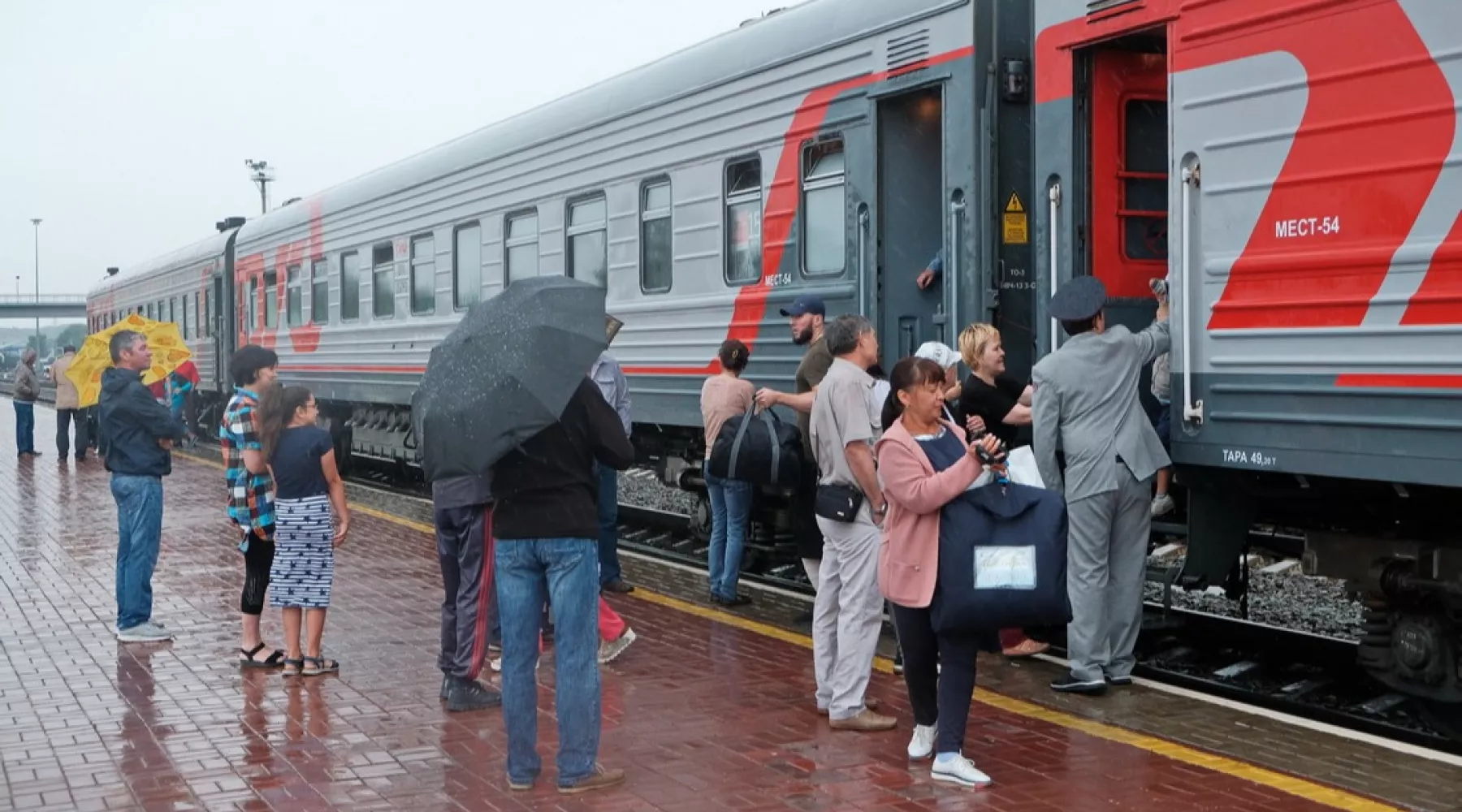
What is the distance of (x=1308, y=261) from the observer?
6809mm

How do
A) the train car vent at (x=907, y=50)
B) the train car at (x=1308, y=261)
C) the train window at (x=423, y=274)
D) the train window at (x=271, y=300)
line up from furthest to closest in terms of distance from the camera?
the train window at (x=271, y=300) → the train window at (x=423, y=274) → the train car vent at (x=907, y=50) → the train car at (x=1308, y=261)

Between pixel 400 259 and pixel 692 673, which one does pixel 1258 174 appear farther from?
pixel 400 259

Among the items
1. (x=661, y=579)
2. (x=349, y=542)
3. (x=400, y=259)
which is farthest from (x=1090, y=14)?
(x=400, y=259)

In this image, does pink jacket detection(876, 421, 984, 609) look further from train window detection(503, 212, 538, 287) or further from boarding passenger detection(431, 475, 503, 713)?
train window detection(503, 212, 538, 287)

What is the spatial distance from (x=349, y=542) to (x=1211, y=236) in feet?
28.2

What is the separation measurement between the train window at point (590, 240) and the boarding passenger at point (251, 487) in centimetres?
459

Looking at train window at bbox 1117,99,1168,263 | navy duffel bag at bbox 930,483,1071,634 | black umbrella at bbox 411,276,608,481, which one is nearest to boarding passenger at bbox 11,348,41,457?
train window at bbox 1117,99,1168,263

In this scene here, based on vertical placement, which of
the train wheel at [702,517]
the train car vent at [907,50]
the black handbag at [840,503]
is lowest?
the train wheel at [702,517]

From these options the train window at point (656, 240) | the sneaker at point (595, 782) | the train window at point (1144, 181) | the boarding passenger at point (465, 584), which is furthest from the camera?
the train window at point (656, 240)

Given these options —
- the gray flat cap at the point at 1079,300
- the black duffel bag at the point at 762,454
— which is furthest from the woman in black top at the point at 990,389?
the black duffel bag at the point at 762,454

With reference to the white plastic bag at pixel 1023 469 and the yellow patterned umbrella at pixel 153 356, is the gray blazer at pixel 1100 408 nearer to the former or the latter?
the white plastic bag at pixel 1023 469

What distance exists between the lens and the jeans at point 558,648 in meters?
6.03

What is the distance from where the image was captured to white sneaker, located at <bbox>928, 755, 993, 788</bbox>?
6004 millimetres

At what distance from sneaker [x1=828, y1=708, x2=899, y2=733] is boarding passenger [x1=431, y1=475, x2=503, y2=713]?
1.66 m
